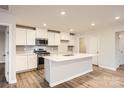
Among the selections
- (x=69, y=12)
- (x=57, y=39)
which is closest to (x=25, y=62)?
(x=57, y=39)

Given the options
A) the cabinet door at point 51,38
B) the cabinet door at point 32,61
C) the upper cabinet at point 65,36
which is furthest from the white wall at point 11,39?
the upper cabinet at point 65,36

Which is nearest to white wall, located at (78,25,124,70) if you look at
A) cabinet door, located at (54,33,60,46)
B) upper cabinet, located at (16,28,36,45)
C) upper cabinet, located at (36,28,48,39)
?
cabinet door, located at (54,33,60,46)

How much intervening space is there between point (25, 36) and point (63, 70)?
8.95 feet

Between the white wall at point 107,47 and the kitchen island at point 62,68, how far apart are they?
64.1 inches

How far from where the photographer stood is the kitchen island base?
2.94 m

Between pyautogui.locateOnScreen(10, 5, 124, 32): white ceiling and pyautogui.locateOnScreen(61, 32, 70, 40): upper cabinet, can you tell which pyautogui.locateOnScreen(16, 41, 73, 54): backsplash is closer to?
pyautogui.locateOnScreen(61, 32, 70, 40): upper cabinet

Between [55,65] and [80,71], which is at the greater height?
[55,65]

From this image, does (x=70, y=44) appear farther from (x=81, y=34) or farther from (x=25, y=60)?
(x=25, y=60)

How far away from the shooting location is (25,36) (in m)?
4.64

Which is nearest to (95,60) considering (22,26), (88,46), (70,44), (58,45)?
(88,46)

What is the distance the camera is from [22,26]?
4773mm

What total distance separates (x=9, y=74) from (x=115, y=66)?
4.94 meters

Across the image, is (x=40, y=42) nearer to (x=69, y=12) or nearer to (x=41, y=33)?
(x=41, y=33)
